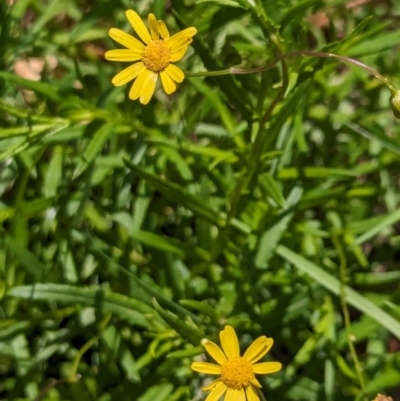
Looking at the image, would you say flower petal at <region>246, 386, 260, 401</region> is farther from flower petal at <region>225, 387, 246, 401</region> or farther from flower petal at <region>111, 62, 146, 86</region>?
flower petal at <region>111, 62, 146, 86</region>

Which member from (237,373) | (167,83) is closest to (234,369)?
(237,373)

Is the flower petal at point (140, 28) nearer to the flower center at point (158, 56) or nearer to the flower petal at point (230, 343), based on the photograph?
the flower center at point (158, 56)

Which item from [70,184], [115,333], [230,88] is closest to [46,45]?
[70,184]

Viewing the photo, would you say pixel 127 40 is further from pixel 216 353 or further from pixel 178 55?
pixel 216 353

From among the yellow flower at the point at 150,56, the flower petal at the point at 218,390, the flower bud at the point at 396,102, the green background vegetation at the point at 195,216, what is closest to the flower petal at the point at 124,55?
the yellow flower at the point at 150,56

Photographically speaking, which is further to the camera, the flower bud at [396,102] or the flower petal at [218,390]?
the flower petal at [218,390]

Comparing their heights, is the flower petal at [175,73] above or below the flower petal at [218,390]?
above
